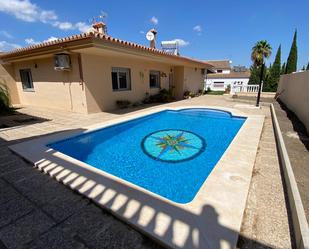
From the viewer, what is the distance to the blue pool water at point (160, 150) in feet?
13.2

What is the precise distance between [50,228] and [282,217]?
125 inches

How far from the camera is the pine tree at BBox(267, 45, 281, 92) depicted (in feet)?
91.0

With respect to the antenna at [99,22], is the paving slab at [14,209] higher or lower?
lower

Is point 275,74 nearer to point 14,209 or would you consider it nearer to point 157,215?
point 157,215

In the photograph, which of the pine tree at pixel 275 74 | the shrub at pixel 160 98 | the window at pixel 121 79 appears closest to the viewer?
the window at pixel 121 79

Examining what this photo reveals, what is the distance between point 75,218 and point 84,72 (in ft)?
26.8

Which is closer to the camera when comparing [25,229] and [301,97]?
[25,229]

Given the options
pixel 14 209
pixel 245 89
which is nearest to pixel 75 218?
pixel 14 209

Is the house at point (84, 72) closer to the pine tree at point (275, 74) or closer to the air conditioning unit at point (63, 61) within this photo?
the air conditioning unit at point (63, 61)

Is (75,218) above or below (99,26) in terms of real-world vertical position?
below

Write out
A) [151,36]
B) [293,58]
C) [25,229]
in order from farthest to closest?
1. [293,58]
2. [151,36]
3. [25,229]

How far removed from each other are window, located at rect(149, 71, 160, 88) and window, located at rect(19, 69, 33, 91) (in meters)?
9.01

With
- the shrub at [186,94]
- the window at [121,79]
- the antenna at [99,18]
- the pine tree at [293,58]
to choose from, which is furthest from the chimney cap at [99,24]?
the pine tree at [293,58]

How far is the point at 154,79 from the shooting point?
14.9 m
